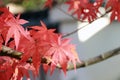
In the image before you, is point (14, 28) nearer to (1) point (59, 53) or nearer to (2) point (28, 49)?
(2) point (28, 49)

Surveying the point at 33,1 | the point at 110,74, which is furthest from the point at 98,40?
the point at 33,1

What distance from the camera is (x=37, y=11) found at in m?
4.78

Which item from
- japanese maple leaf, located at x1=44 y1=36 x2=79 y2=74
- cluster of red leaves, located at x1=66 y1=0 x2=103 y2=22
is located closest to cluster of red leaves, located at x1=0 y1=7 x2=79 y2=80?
japanese maple leaf, located at x1=44 y1=36 x2=79 y2=74

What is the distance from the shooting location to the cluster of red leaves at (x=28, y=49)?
4.47 ft

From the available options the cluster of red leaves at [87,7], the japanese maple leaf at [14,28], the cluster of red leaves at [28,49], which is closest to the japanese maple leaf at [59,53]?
the cluster of red leaves at [28,49]

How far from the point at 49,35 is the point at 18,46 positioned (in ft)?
0.52

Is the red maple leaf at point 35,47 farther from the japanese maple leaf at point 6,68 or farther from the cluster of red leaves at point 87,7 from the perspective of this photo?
the cluster of red leaves at point 87,7

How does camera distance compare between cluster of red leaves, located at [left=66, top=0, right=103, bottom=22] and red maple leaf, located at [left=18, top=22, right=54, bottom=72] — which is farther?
cluster of red leaves, located at [left=66, top=0, right=103, bottom=22]

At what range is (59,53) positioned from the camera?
4.82 ft

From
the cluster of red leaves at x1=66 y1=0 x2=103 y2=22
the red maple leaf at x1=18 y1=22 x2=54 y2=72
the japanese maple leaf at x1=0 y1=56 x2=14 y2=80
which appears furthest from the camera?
the cluster of red leaves at x1=66 y1=0 x2=103 y2=22

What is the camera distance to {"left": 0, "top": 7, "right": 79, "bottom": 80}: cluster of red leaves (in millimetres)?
1361

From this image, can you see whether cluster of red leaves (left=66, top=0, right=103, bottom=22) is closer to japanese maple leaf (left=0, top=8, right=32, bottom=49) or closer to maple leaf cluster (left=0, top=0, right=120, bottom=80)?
maple leaf cluster (left=0, top=0, right=120, bottom=80)

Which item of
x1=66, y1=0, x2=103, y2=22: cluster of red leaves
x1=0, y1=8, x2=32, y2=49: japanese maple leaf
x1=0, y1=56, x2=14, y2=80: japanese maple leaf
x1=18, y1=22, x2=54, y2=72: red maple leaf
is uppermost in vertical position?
x1=66, y1=0, x2=103, y2=22: cluster of red leaves

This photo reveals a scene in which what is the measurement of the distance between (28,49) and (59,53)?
0.52 ft
